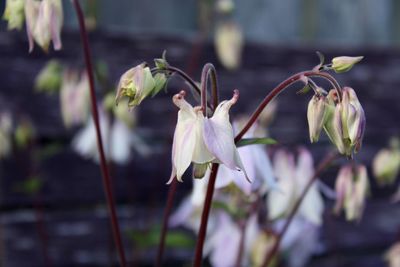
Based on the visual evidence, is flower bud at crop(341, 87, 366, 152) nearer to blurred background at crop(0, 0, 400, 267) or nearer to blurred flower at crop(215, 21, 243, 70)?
blurred background at crop(0, 0, 400, 267)

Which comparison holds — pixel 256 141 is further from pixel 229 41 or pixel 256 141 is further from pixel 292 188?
pixel 229 41

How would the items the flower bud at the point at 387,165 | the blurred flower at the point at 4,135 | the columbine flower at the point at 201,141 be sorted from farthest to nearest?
the blurred flower at the point at 4,135 → the flower bud at the point at 387,165 → the columbine flower at the point at 201,141

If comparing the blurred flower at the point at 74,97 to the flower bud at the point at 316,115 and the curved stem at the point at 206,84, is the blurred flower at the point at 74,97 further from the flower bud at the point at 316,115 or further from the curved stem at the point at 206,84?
the flower bud at the point at 316,115

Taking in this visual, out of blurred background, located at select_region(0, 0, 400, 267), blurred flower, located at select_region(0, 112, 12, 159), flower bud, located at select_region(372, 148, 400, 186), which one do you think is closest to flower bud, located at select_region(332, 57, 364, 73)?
flower bud, located at select_region(372, 148, 400, 186)

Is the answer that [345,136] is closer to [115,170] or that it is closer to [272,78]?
[115,170]

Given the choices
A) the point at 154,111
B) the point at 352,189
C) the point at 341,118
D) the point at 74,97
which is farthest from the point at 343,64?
the point at 154,111

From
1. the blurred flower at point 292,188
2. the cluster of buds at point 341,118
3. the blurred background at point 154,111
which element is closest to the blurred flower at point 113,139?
the blurred background at point 154,111

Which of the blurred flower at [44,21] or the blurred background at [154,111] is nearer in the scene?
the blurred flower at [44,21]
